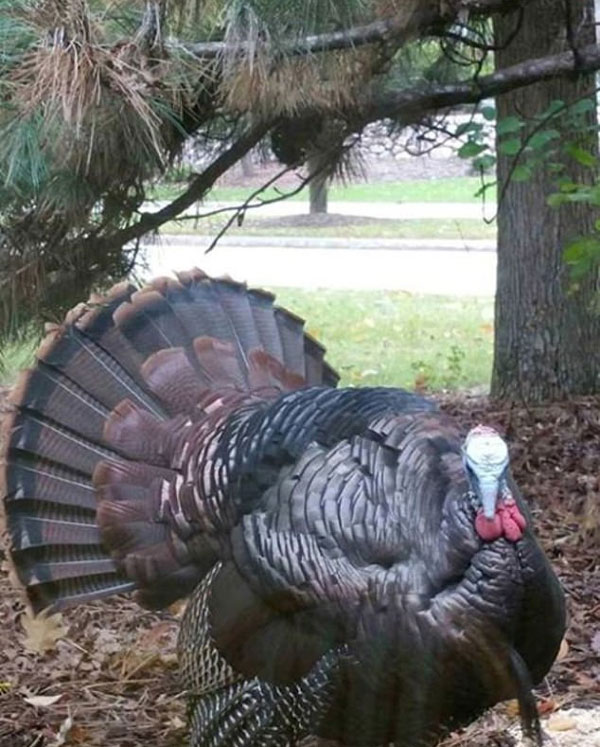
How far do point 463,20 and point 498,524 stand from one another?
2078 mm

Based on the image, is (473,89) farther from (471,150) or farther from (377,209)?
(377,209)

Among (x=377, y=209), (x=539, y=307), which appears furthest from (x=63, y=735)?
(x=377, y=209)

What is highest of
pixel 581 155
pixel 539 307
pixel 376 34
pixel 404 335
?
pixel 376 34

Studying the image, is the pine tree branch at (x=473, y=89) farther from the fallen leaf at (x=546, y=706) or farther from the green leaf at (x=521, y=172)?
the fallen leaf at (x=546, y=706)

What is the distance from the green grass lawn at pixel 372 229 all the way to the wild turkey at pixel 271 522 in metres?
1.83

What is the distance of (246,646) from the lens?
3004 mm

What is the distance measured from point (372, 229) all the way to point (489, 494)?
13.1 ft

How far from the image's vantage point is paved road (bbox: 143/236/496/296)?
18.9 feet

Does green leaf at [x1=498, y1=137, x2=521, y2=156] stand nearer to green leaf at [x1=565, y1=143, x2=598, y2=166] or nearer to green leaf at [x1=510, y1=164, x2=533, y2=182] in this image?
green leaf at [x1=510, y1=164, x2=533, y2=182]

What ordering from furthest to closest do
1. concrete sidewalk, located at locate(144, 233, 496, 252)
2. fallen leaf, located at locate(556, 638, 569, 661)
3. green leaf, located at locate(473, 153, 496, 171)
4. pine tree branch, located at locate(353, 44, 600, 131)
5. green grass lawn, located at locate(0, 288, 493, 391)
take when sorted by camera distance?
concrete sidewalk, located at locate(144, 233, 496, 252), green grass lawn, located at locate(0, 288, 493, 391), green leaf, located at locate(473, 153, 496, 171), pine tree branch, located at locate(353, 44, 600, 131), fallen leaf, located at locate(556, 638, 569, 661)

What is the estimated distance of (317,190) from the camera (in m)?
5.58

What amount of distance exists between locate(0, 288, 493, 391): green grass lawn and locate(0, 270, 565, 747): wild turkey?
182 centimetres

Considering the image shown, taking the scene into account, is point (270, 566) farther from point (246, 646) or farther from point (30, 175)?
point (30, 175)

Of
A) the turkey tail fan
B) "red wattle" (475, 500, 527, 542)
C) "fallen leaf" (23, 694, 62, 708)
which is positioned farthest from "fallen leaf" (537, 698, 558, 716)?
"fallen leaf" (23, 694, 62, 708)
